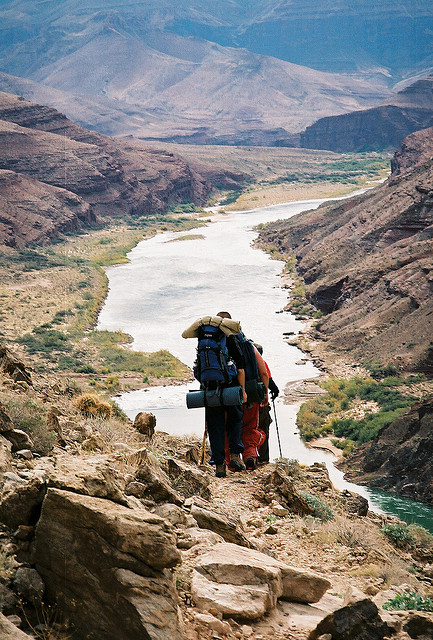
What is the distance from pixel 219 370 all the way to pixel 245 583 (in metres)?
2.93

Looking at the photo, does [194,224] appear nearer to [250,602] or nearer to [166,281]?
[166,281]

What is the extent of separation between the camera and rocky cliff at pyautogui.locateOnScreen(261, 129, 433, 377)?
36.8 m

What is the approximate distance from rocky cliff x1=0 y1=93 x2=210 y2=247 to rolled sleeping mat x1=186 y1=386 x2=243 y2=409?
6154 centimetres

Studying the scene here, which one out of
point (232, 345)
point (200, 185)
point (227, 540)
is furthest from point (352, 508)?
point (200, 185)

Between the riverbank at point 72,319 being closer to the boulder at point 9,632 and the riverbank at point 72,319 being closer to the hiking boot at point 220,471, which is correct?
the hiking boot at point 220,471

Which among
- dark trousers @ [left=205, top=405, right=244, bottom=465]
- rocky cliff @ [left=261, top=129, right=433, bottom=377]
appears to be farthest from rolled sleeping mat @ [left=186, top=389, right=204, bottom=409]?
rocky cliff @ [left=261, top=129, right=433, bottom=377]

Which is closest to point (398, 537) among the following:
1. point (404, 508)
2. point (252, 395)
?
point (252, 395)

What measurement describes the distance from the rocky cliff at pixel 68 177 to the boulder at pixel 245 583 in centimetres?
6419

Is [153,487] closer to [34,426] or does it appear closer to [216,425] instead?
[34,426]

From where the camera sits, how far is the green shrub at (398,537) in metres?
7.84

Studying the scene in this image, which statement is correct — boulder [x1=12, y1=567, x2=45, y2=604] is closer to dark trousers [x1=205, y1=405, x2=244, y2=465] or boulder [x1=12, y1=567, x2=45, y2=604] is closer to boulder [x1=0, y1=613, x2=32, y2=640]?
boulder [x1=0, y1=613, x2=32, y2=640]


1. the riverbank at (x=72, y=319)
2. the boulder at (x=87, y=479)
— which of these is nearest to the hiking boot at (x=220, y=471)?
the boulder at (x=87, y=479)

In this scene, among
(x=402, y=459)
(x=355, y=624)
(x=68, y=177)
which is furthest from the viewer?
(x=68, y=177)

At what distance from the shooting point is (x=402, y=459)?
2077cm
